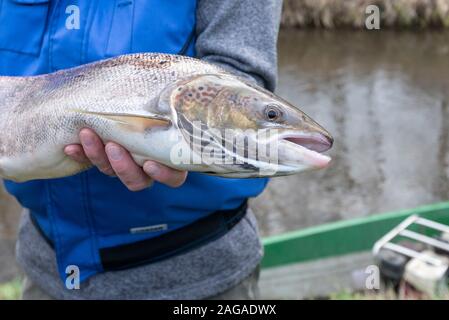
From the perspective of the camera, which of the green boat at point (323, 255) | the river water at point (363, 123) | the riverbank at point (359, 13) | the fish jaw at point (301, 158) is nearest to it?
the fish jaw at point (301, 158)

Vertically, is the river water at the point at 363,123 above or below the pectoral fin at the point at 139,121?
below

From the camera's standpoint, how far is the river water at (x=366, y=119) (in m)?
7.97

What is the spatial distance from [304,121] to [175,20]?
2.09 ft

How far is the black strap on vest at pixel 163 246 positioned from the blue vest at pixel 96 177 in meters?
0.02

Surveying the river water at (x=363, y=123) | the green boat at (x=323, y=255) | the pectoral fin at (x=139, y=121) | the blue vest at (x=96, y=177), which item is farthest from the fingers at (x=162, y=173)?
the river water at (x=363, y=123)

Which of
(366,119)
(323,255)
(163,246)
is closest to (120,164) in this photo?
(163,246)

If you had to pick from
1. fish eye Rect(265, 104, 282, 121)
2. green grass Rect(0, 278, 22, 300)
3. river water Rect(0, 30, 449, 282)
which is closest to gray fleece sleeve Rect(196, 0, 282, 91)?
fish eye Rect(265, 104, 282, 121)

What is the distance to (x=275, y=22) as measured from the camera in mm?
2457

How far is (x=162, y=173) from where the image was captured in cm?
206

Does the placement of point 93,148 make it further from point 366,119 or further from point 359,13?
point 359,13

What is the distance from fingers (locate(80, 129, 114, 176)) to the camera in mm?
2086

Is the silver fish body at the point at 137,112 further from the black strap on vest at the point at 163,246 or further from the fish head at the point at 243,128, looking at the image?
the black strap on vest at the point at 163,246

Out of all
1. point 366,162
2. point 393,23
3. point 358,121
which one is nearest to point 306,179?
point 366,162

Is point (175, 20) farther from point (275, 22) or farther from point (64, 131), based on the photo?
point (64, 131)
